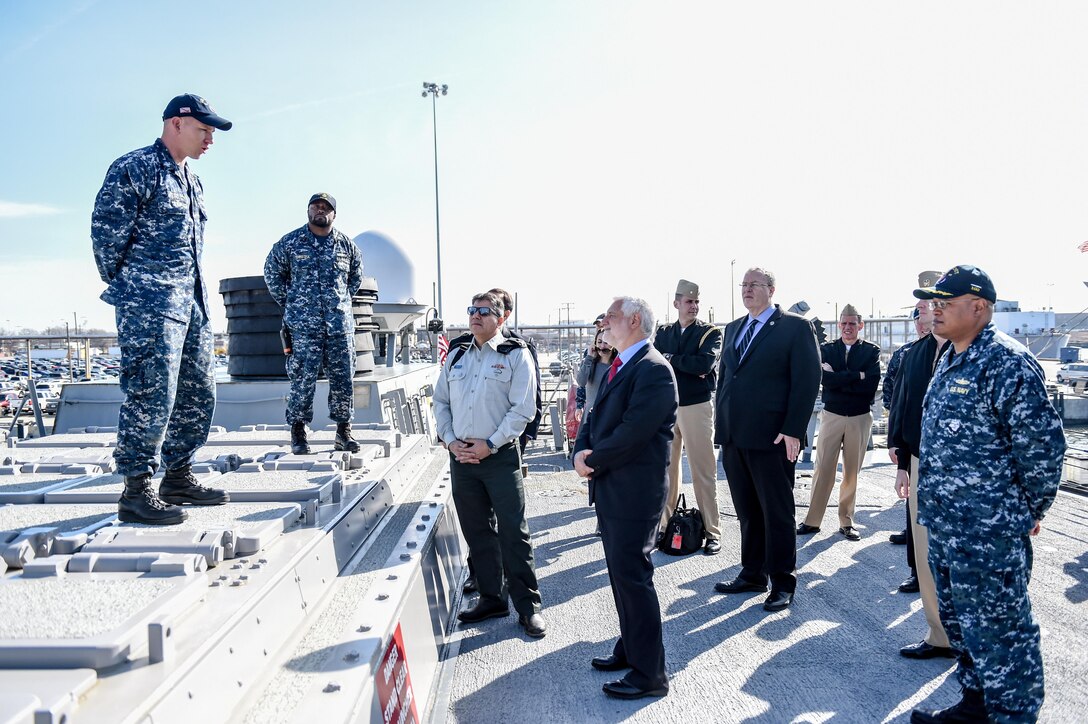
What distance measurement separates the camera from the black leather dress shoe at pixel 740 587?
480 cm

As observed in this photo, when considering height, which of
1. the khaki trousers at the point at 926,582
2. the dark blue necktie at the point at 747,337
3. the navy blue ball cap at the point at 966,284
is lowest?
the khaki trousers at the point at 926,582

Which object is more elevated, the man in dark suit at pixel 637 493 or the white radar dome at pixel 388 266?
the white radar dome at pixel 388 266

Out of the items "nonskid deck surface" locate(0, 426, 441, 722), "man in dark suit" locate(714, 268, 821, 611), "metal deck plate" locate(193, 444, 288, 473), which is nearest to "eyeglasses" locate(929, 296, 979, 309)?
"man in dark suit" locate(714, 268, 821, 611)

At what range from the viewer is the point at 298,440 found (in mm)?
5047

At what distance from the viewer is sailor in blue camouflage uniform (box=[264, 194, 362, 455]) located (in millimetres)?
5117

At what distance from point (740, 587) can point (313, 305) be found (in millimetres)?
3572

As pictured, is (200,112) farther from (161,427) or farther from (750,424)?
(750,424)

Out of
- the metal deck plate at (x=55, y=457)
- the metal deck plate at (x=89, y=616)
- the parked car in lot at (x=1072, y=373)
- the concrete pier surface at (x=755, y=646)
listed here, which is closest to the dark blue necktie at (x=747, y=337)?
the concrete pier surface at (x=755, y=646)

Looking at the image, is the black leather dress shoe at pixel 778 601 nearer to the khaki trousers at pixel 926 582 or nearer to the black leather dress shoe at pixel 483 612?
the khaki trousers at pixel 926 582

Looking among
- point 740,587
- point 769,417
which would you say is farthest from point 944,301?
point 740,587

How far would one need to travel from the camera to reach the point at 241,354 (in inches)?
353

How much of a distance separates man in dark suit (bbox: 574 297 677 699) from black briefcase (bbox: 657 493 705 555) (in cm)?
230

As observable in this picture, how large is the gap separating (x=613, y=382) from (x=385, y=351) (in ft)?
26.3

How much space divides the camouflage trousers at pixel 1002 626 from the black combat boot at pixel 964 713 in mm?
104
